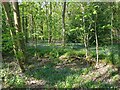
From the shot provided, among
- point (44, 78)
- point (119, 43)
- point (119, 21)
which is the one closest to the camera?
point (44, 78)

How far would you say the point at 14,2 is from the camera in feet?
33.2

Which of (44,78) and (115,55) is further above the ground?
(115,55)

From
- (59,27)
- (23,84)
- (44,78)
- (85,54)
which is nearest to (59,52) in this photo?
(85,54)

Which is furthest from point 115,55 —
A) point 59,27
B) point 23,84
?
point 59,27

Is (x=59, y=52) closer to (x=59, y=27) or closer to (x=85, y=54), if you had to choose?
(x=85, y=54)

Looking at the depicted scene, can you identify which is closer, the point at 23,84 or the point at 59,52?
the point at 23,84

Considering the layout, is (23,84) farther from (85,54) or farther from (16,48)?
(85,54)

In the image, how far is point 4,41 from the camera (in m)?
8.56

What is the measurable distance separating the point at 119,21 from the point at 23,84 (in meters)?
5.19

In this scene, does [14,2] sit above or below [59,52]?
above

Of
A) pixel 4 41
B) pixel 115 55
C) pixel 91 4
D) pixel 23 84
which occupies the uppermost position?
pixel 91 4

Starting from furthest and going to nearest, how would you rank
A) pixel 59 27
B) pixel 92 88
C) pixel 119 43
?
pixel 59 27
pixel 119 43
pixel 92 88

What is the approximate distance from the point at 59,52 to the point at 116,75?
3.86 metres

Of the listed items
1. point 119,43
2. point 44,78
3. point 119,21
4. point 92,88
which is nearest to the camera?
point 92,88
